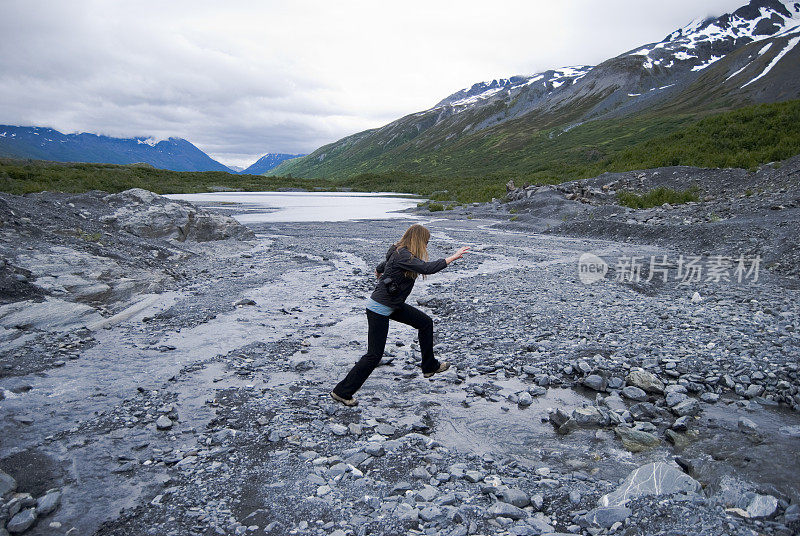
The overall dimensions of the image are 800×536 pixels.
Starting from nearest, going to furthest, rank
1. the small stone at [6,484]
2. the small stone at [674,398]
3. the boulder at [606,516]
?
the boulder at [606,516] → the small stone at [6,484] → the small stone at [674,398]

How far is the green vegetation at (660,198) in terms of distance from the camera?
32.2m

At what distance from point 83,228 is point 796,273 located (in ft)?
86.4

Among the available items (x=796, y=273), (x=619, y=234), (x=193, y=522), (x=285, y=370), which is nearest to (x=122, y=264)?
(x=285, y=370)

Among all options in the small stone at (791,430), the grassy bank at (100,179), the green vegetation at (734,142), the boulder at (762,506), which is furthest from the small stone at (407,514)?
the grassy bank at (100,179)

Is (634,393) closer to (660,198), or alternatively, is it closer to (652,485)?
(652,485)

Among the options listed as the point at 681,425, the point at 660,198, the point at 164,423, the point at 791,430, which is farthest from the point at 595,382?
the point at 660,198

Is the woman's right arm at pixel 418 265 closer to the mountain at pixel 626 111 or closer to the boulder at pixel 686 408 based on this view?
the boulder at pixel 686 408

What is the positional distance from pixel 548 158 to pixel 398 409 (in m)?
125

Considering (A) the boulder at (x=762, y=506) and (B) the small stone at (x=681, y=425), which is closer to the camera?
(A) the boulder at (x=762, y=506)

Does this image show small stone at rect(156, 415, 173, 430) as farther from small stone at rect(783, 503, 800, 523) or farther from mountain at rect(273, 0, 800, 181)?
mountain at rect(273, 0, 800, 181)

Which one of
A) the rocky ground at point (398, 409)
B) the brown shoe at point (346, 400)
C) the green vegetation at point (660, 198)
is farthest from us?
the green vegetation at point (660, 198)

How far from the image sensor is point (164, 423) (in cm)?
666

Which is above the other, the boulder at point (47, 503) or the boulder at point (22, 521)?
the boulder at point (22, 521)

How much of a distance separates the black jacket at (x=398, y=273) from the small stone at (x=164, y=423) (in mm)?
3580
